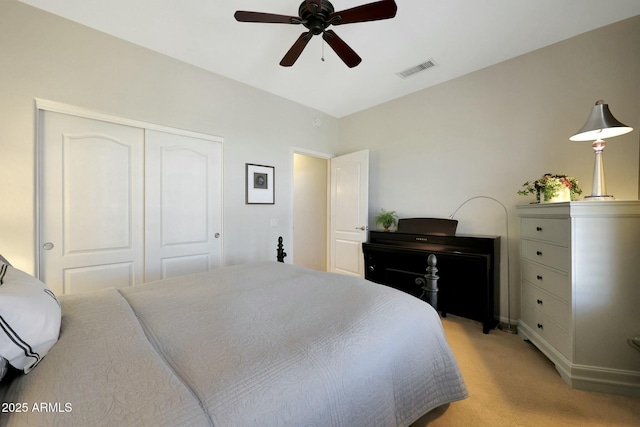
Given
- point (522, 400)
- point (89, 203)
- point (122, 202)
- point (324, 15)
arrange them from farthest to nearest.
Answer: point (122, 202) → point (89, 203) → point (324, 15) → point (522, 400)

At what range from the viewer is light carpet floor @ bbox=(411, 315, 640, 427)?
1.44m

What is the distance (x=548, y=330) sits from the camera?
2012 mm

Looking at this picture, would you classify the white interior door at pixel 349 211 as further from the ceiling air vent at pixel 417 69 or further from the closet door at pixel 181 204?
the closet door at pixel 181 204

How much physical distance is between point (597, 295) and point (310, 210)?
374 centimetres

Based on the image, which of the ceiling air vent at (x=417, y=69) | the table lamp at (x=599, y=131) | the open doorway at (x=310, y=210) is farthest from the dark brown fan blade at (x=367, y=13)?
the open doorway at (x=310, y=210)

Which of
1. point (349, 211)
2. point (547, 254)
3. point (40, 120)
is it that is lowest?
point (547, 254)

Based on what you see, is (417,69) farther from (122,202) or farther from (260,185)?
(122,202)

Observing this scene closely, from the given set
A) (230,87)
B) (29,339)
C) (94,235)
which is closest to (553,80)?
(230,87)

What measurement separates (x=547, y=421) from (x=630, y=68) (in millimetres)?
2819

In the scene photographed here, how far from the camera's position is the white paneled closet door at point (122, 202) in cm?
207

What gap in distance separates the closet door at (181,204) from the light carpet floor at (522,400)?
2.47 meters

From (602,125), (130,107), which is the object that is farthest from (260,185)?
(602,125)

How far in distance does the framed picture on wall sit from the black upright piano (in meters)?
1.46

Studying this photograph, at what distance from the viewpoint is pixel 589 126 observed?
1885mm
